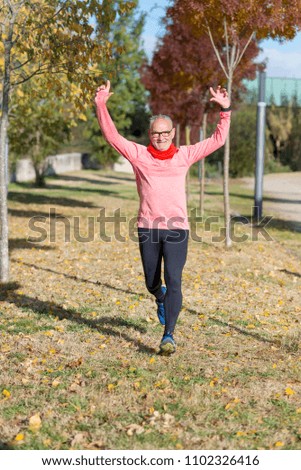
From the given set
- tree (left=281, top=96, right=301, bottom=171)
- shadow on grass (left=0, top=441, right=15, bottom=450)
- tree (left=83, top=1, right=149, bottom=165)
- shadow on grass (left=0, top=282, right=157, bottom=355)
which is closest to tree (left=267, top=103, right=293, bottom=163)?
tree (left=281, top=96, right=301, bottom=171)

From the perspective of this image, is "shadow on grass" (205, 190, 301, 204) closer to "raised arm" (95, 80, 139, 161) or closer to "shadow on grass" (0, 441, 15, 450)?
"raised arm" (95, 80, 139, 161)

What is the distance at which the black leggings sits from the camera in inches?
236

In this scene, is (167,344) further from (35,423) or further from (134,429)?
(35,423)

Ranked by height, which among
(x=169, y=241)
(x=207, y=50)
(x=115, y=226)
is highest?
(x=207, y=50)

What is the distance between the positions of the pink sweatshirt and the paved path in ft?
40.8

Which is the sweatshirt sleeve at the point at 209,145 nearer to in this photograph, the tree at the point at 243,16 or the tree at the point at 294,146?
the tree at the point at 243,16

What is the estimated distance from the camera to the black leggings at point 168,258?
19.7ft

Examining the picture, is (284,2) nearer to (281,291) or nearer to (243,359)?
(281,291)

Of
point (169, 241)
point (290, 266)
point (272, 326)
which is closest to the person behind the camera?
point (169, 241)

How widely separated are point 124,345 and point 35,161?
25.7 meters

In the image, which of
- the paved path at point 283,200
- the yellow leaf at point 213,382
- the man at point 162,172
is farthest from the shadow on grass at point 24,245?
the yellow leaf at point 213,382

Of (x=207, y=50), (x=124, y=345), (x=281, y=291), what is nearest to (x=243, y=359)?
(x=124, y=345)

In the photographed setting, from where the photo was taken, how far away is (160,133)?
5.84 m

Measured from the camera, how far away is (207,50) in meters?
18.5
